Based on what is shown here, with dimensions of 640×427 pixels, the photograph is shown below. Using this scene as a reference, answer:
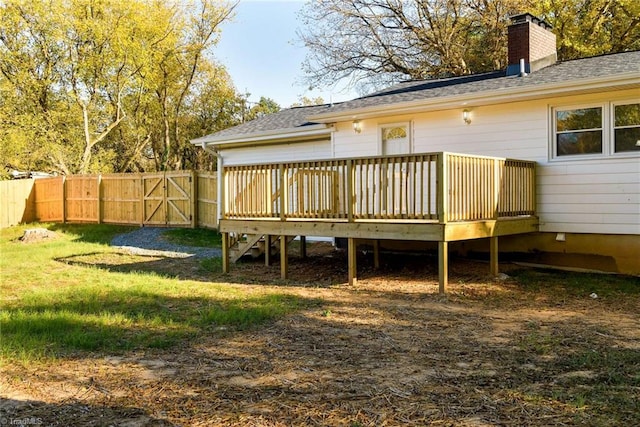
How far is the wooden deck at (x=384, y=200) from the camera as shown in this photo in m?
7.61

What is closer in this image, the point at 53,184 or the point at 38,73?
the point at 53,184

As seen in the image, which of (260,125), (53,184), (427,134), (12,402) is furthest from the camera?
(53,184)

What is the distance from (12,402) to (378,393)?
2.48 meters

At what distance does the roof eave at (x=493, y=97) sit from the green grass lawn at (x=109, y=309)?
479 centimetres

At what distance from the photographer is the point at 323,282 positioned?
888cm

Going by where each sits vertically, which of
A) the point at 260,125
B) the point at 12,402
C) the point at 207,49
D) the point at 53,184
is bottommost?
the point at 12,402

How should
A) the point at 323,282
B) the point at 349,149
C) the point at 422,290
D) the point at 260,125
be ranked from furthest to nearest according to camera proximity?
the point at 260,125
the point at 349,149
the point at 323,282
the point at 422,290

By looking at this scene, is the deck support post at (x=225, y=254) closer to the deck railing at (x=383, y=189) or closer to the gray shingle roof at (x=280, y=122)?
the deck railing at (x=383, y=189)

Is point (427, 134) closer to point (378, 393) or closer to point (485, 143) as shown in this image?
point (485, 143)

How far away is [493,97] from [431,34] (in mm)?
12227

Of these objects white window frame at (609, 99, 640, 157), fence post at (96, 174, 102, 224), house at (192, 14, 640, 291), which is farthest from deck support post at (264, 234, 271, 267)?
fence post at (96, 174, 102, 224)

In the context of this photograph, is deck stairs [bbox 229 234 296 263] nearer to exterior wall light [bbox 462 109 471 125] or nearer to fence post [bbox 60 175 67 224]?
exterior wall light [bbox 462 109 471 125]

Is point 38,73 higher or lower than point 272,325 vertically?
higher

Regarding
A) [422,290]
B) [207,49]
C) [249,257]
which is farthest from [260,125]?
[207,49]
